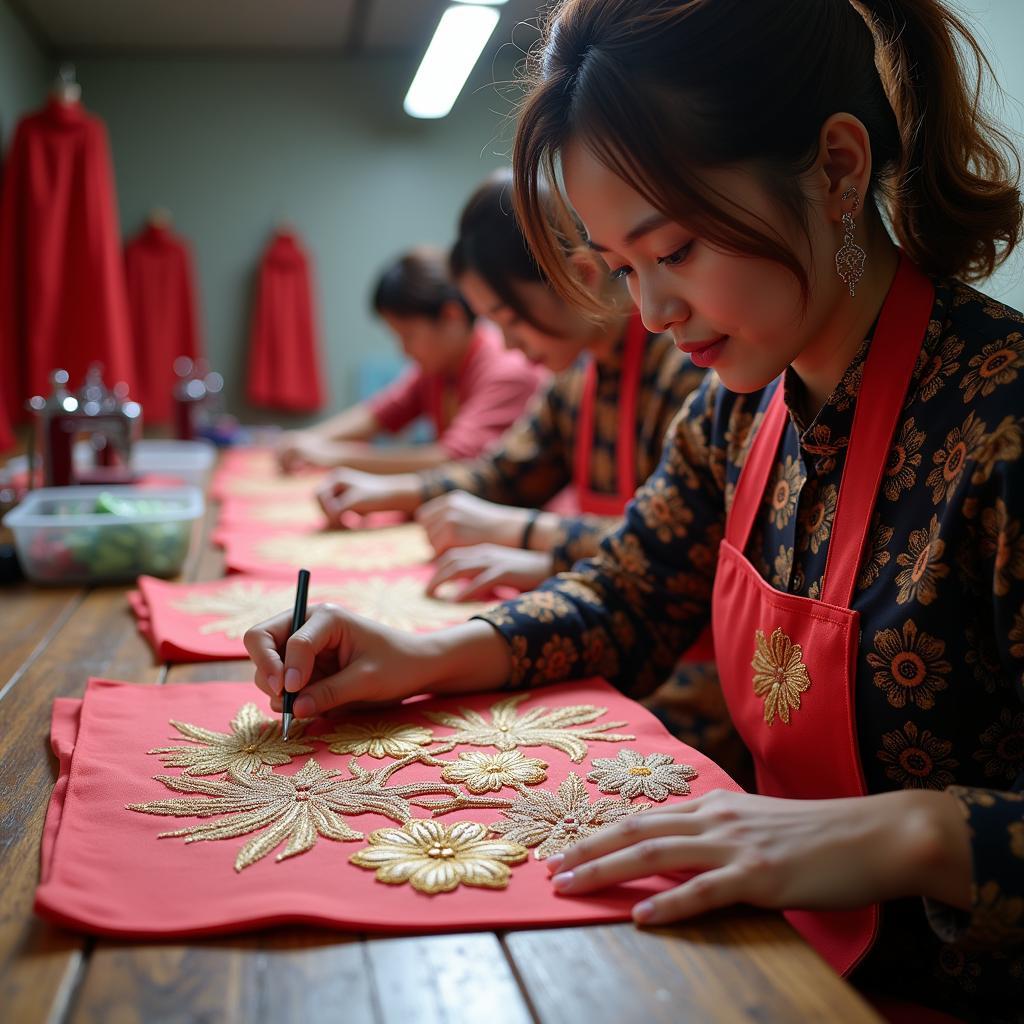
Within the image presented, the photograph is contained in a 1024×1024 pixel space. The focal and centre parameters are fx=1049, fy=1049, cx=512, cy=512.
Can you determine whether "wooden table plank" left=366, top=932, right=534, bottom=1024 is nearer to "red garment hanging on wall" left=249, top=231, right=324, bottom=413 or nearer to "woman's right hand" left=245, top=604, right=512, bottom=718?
"woman's right hand" left=245, top=604, right=512, bottom=718

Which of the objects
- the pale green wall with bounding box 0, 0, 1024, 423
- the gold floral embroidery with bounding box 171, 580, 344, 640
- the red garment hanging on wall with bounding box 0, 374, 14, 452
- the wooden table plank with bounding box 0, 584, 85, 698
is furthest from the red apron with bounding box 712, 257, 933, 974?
the pale green wall with bounding box 0, 0, 1024, 423

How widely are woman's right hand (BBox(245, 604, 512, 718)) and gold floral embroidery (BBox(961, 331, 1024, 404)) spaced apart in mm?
497

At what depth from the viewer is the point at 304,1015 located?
0.53 m

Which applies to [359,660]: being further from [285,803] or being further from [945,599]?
[945,599]

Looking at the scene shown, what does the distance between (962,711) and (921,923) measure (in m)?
0.19

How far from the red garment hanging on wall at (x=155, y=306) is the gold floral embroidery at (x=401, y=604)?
3338mm

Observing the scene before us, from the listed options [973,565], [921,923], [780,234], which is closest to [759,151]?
[780,234]

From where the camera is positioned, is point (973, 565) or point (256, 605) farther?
point (256, 605)

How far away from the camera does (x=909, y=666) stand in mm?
816

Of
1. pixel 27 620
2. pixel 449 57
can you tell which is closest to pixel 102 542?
pixel 27 620

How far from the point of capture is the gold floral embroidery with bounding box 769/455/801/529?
0.97 m

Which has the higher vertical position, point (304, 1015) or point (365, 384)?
point (365, 384)

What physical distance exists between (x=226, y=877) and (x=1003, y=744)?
1.93 ft

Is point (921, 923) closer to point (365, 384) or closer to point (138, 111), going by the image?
point (365, 384)
